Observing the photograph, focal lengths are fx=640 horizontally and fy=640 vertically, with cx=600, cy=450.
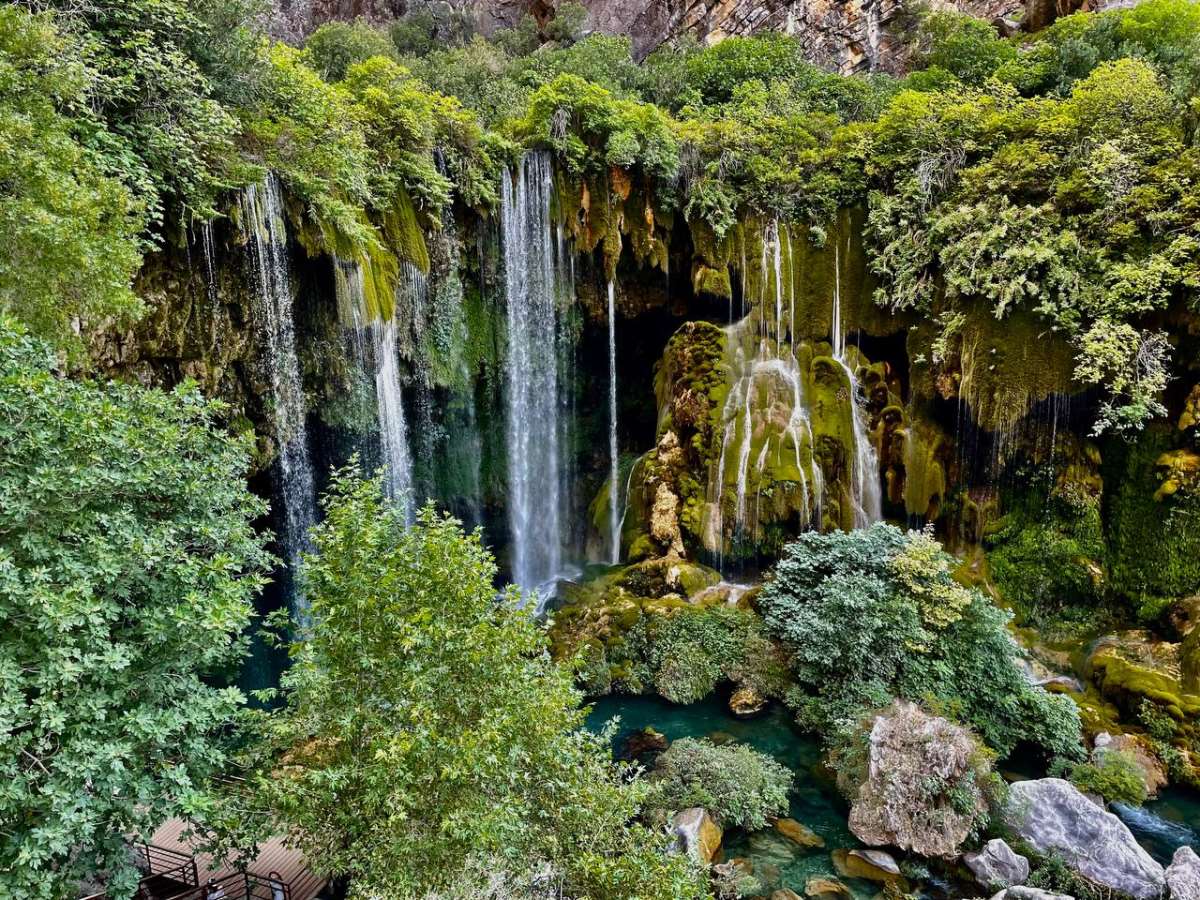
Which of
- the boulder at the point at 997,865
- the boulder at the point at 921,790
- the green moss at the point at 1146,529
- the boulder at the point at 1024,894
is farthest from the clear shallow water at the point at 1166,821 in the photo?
the green moss at the point at 1146,529

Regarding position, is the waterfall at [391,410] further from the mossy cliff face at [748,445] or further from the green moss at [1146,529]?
the green moss at [1146,529]

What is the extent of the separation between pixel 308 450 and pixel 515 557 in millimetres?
6861

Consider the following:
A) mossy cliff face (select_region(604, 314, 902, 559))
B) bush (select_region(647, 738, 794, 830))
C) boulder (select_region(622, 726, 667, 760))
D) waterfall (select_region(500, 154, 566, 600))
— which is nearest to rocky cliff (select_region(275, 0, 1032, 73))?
waterfall (select_region(500, 154, 566, 600))

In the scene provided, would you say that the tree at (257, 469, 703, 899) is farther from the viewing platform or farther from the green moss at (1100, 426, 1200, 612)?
the green moss at (1100, 426, 1200, 612)

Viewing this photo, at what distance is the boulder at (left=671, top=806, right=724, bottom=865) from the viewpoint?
8.69m

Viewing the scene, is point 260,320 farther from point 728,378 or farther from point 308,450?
point 728,378

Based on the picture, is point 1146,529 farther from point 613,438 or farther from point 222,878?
point 222,878

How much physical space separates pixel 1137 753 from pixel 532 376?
51.8 feet

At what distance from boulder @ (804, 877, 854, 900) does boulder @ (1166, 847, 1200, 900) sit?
3.88 metres

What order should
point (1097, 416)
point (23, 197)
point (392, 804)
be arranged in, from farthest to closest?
point (1097, 416) → point (23, 197) → point (392, 804)

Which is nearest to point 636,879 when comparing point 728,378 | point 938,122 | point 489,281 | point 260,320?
point 260,320

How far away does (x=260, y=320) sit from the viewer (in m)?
13.1

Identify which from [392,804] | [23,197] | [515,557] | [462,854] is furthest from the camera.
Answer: [515,557]

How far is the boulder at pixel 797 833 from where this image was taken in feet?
30.9
